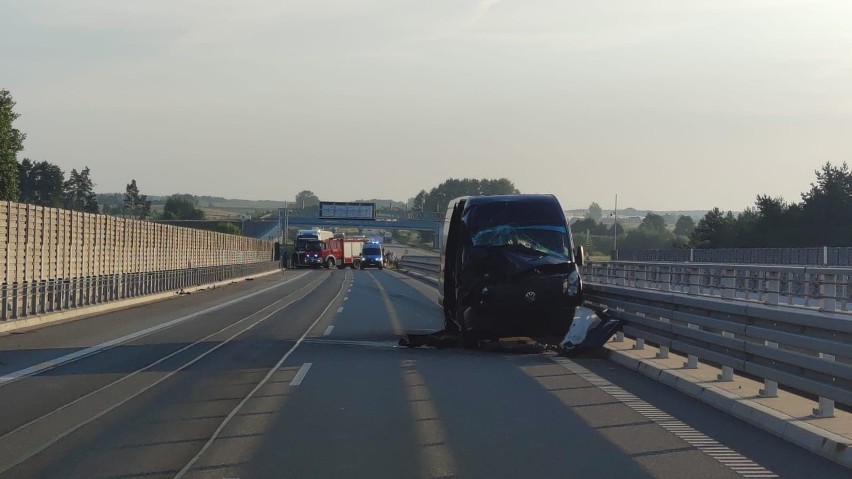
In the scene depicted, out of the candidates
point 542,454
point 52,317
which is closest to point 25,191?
point 52,317

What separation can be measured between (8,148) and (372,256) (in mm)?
39773

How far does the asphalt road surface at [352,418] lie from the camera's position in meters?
8.49

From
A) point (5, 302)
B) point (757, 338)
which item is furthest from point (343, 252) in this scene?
point (757, 338)

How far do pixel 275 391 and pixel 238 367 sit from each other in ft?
9.91

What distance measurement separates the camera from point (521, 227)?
19203 mm

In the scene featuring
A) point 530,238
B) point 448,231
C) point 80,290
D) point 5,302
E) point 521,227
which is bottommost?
point 80,290

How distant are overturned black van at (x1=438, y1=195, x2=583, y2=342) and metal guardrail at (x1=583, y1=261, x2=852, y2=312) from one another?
4346 millimetres

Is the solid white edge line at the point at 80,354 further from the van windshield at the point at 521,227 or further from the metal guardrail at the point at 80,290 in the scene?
A: the van windshield at the point at 521,227

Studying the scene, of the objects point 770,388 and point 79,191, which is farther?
point 79,191

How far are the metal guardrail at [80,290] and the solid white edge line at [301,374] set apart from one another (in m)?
10.7

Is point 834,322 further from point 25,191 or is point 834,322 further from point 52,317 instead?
point 25,191

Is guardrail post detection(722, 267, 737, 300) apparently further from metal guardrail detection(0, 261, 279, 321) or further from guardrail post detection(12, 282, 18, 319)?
metal guardrail detection(0, 261, 279, 321)

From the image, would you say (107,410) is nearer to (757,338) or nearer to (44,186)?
(757,338)

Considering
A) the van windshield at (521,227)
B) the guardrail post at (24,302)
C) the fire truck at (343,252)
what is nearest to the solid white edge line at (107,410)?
the van windshield at (521,227)
